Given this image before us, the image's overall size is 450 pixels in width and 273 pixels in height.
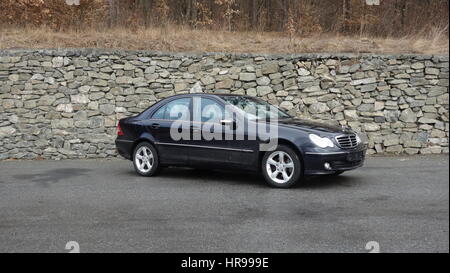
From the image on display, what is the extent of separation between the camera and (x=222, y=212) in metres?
6.65

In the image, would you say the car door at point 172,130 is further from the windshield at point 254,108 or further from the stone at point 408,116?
the stone at point 408,116

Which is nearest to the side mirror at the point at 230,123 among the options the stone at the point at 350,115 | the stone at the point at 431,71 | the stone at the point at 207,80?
the stone at the point at 207,80

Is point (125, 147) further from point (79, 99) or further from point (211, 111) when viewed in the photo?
point (79, 99)

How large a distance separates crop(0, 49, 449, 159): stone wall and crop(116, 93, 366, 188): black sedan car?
3.63 m

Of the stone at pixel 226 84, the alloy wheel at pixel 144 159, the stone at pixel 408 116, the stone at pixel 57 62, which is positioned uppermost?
the stone at pixel 57 62

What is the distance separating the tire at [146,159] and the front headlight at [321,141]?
2997mm

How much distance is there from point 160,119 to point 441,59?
764 centimetres

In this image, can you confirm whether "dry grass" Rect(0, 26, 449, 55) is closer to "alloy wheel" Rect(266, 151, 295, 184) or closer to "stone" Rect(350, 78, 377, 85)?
"stone" Rect(350, 78, 377, 85)

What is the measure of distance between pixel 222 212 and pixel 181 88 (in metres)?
7.37

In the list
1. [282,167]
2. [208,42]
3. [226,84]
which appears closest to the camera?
[282,167]

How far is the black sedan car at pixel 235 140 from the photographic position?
8047mm

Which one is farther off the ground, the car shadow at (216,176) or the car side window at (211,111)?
the car side window at (211,111)

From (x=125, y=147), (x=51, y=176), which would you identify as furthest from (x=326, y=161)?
(x=51, y=176)

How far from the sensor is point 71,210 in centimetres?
690
